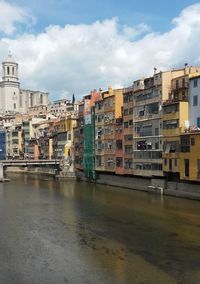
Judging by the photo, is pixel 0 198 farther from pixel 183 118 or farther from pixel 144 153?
pixel 183 118

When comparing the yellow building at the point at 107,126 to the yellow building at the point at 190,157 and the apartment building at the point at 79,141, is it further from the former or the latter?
the yellow building at the point at 190,157

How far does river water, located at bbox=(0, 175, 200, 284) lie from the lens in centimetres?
2211

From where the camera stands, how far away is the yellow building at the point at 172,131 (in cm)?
4975

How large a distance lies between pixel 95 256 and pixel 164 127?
29.5 m

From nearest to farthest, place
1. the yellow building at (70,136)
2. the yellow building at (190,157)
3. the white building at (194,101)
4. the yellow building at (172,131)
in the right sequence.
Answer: the yellow building at (190,157), the white building at (194,101), the yellow building at (172,131), the yellow building at (70,136)

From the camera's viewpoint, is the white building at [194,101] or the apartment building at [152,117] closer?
the white building at [194,101]

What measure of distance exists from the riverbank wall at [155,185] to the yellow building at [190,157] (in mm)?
1072

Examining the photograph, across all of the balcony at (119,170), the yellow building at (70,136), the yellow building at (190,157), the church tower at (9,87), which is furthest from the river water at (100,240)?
the church tower at (9,87)

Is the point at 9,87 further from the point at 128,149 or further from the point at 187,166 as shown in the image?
the point at 187,166

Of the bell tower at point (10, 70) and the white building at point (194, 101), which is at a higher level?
the bell tower at point (10, 70)

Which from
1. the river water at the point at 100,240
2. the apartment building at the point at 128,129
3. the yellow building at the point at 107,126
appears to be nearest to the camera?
the river water at the point at 100,240

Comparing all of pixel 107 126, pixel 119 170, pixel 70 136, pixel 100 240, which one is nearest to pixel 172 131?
pixel 119 170

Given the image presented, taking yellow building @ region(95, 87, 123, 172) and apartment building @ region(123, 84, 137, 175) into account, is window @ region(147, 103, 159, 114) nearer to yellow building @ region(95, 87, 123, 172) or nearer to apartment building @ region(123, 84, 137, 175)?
apartment building @ region(123, 84, 137, 175)

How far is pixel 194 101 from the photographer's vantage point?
4934 cm
